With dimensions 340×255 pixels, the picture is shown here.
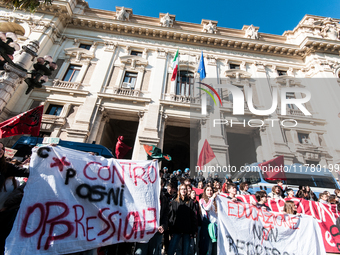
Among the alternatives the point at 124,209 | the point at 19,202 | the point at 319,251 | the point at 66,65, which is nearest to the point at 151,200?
the point at 124,209

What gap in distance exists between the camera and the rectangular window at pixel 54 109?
44.3 feet

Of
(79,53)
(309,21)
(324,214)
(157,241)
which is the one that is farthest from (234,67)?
(157,241)

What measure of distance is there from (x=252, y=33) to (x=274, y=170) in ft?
55.4

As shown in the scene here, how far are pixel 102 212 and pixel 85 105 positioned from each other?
12199 mm

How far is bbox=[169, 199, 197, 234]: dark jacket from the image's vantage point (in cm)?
368

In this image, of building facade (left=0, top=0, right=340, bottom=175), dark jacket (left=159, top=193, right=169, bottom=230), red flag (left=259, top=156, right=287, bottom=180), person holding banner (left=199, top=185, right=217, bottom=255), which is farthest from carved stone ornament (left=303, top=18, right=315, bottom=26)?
dark jacket (left=159, top=193, right=169, bottom=230)

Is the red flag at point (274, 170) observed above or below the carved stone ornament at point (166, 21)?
below

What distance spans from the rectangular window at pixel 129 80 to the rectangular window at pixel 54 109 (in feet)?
17.3

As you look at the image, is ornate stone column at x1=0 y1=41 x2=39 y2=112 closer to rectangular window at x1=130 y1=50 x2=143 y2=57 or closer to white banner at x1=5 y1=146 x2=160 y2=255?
white banner at x1=5 y1=146 x2=160 y2=255

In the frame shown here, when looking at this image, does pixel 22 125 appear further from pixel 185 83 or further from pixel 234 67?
pixel 234 67

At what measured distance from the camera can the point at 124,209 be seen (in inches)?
124

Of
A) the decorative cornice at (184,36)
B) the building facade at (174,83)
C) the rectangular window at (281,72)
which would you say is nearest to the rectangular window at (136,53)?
the building facade at (174,83)

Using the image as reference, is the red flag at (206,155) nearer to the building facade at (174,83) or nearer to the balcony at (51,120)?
the building facade at (174,83)

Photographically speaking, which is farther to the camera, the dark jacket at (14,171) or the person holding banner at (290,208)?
Result: the person holding banner at (290,208)
